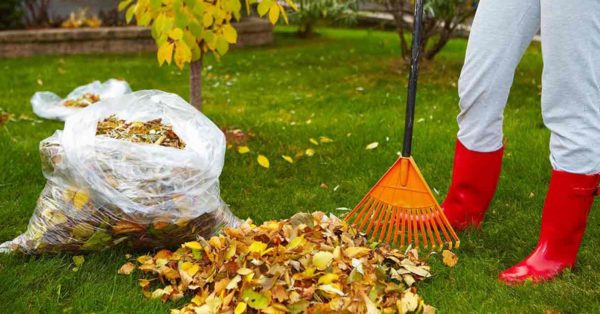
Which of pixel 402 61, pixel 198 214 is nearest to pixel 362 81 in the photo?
pixel 402 61

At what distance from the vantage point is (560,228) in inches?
81.4

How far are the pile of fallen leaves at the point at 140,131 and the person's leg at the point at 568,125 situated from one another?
120 cm

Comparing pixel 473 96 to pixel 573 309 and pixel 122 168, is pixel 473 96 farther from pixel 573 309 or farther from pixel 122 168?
pixel 122 168

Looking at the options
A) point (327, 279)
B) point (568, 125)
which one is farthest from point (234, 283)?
point (568, 125)

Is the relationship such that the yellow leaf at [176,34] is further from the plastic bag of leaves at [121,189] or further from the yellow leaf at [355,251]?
the yellow leaf at [355,251]

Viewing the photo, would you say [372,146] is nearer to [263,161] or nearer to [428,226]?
[263,161]

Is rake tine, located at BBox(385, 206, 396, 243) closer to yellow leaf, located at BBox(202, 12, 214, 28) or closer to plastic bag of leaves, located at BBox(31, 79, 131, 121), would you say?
yellow leaf, located at BBox(202, 12, 214, 28)

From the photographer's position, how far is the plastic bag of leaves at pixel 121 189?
2.09 metres

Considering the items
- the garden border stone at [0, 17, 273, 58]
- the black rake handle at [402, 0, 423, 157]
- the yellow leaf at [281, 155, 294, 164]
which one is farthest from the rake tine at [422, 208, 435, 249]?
the garden border stone at [0, 17, 273, 58]

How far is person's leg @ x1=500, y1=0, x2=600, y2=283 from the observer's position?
192 centimetres

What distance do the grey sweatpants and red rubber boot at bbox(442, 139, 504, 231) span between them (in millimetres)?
143

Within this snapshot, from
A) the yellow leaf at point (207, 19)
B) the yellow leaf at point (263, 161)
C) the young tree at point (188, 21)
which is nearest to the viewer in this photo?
the young tree at point (188, 21)

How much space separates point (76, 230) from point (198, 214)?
15.4 inches

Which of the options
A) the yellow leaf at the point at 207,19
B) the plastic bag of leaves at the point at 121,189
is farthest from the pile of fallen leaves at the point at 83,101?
the plastic bag of leaves at the point at 121,189
